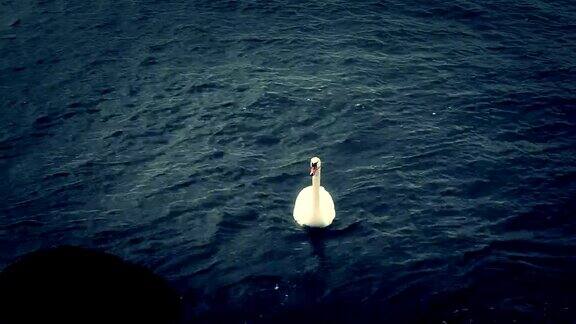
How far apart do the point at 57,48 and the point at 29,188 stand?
1387cm

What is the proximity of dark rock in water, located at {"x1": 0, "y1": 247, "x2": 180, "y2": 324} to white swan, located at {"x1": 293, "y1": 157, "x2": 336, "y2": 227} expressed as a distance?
17.1 feet

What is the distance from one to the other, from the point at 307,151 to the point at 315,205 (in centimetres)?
514

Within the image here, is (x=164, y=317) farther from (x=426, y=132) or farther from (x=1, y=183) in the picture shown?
(x=426, y=132)

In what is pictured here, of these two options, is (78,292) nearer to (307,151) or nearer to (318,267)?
(318,267)

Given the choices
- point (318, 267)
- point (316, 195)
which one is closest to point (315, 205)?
point (316, 195)

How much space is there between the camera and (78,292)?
14.0 metres

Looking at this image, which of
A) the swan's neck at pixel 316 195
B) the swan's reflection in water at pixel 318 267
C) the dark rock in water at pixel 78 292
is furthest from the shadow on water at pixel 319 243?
the dark rock in water at pixel 78 292

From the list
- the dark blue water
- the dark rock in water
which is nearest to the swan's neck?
the dark blue water

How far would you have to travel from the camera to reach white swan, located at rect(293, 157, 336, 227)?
17859mm

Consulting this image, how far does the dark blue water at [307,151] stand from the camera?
16.2m

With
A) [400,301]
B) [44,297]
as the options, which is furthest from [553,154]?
[44,297]

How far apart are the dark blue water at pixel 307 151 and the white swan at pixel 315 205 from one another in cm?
51

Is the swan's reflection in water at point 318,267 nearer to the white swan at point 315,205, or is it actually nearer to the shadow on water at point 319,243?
the shadow on water at point 319,243

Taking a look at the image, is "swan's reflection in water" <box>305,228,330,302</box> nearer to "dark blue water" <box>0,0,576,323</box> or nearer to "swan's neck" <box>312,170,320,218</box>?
"dark blue water" <box>0,0,576,323</box>
